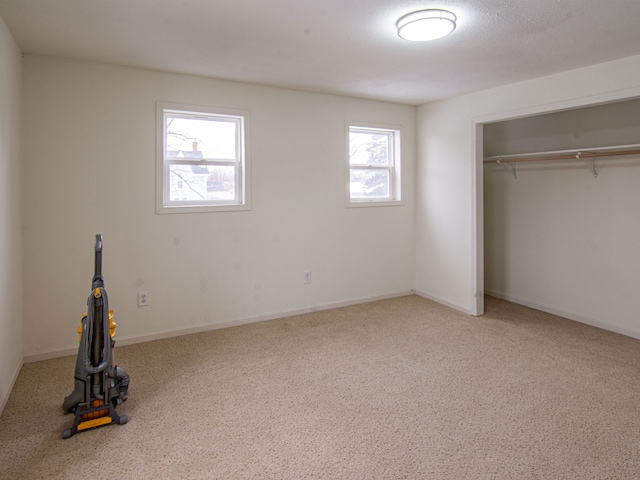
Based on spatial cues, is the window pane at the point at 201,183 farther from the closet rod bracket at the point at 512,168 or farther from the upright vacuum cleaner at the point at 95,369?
the closet rod bracket at the point at 512,168

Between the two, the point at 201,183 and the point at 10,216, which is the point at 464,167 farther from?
the point at 10,216

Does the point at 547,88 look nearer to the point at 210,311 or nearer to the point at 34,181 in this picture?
the point at 210,311

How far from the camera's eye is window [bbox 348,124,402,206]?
491cm

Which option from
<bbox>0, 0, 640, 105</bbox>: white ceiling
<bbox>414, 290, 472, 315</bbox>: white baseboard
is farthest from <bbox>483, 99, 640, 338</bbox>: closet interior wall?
<bbox>0, 0, 640, 105</bbox>: white ceiling

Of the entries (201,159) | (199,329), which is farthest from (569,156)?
(199,329)

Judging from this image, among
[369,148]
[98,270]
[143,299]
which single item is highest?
[369,148]

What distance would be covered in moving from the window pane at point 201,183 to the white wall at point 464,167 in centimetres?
241

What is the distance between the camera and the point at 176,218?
382 centimetres

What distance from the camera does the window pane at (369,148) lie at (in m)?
4.91

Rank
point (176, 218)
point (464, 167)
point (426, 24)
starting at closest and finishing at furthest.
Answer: point (426, 24)
point (176, 218)
point (464, 167)

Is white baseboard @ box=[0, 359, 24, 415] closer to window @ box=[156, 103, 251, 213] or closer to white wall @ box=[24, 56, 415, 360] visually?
white wall @ box=[24, 56, 415, 360]

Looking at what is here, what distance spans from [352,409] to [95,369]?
5.03 feet

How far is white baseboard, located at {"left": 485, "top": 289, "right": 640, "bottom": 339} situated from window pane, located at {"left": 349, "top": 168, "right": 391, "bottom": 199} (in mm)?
1926

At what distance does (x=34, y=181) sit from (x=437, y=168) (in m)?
4.04
